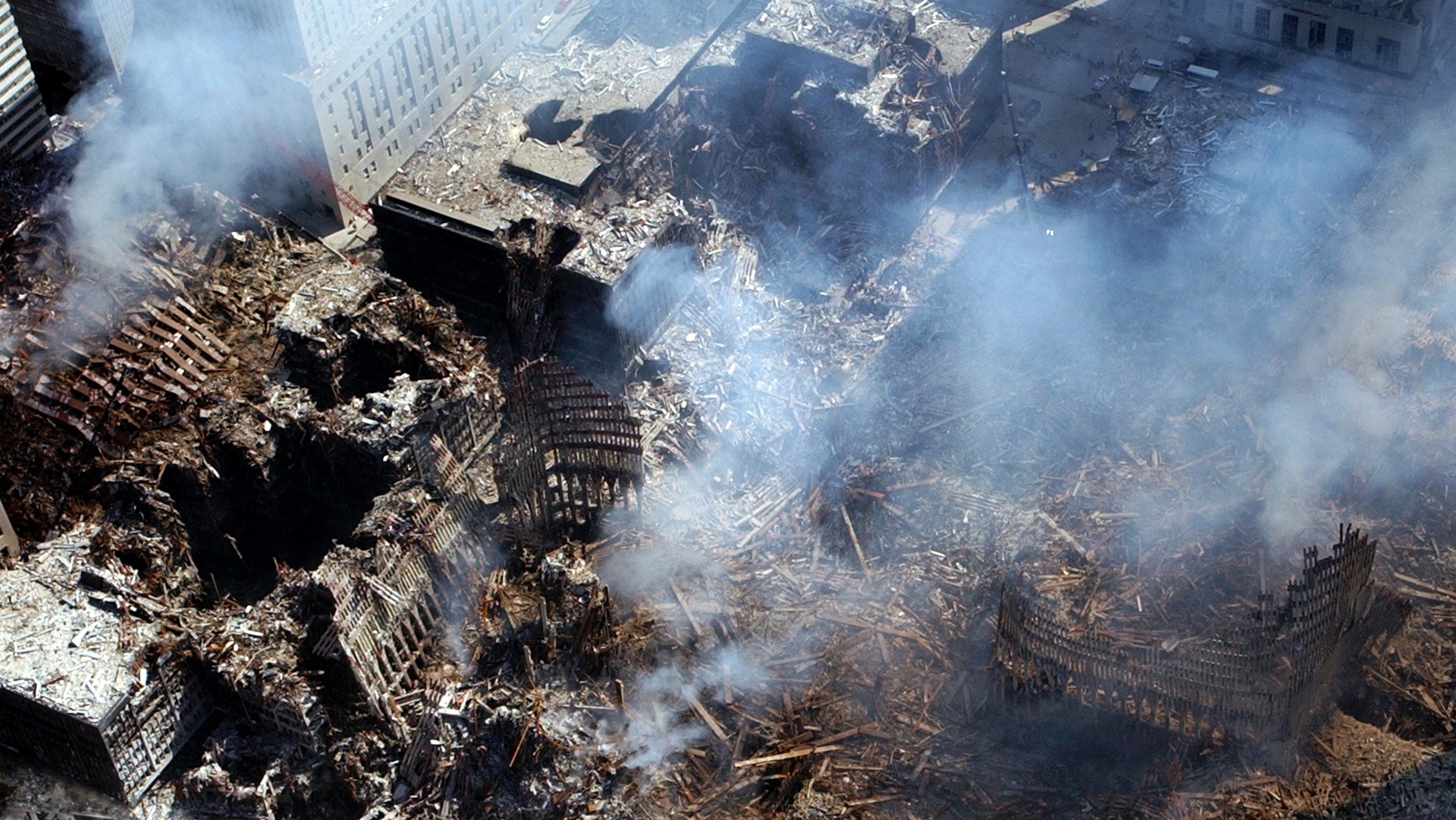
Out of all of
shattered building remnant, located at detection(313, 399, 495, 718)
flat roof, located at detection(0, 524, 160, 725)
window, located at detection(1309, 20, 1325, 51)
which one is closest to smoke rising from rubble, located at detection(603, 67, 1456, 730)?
shattered building remnant, located at detection(313, 399, 495, 718)

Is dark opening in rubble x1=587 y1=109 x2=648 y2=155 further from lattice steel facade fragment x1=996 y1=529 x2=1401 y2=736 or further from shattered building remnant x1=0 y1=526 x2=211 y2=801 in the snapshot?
lattice steel facade fragment x1=996 y1=529 x2=1401 y2=736

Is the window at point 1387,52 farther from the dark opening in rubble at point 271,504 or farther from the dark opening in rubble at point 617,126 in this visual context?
the dark opening in rubble at point 271,504

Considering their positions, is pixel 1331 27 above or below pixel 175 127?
below

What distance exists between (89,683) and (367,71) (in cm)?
1108

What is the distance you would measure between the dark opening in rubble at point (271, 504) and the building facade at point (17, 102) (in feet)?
24.8

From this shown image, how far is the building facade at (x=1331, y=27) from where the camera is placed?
26.4 m

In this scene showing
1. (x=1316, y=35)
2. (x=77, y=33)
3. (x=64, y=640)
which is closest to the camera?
(x=64, y=640)

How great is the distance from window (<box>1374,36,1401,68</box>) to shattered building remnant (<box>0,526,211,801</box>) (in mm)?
22634

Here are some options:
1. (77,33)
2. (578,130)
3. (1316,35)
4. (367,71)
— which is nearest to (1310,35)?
(1316,35)

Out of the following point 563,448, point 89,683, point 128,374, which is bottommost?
point 89,683

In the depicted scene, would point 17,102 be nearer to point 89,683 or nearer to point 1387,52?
point 89,683

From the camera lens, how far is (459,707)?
1738 centimetres

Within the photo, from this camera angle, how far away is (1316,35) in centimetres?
2761

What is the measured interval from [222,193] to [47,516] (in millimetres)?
6632
